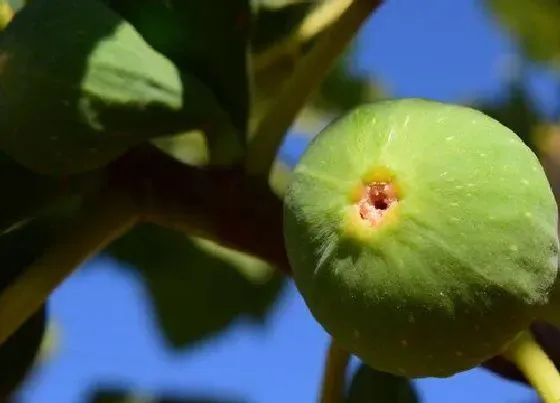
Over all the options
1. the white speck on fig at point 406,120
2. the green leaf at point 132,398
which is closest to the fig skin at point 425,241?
the white speck on fig at point 406,120

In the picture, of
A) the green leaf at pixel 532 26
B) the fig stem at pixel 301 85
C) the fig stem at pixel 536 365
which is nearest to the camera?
the fig stem at pixel 536 365

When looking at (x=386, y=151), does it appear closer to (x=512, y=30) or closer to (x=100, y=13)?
(x=100, y=13)

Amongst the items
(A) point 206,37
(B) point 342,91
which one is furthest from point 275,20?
(B) point 342,91

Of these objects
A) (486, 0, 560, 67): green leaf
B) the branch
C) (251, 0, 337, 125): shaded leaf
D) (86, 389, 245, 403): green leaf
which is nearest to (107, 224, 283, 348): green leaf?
(86, 389, 245, 403): green leaf

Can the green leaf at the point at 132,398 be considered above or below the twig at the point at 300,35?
below

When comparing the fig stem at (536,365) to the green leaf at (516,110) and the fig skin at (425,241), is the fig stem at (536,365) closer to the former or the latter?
the fig skin at (425,241)

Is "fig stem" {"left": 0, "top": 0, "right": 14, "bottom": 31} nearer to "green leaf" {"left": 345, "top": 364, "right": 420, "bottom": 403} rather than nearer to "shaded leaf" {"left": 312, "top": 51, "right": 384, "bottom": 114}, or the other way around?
"green leaf" {"left": 345, "top": 364, "right": 420, "bottom": 403}
